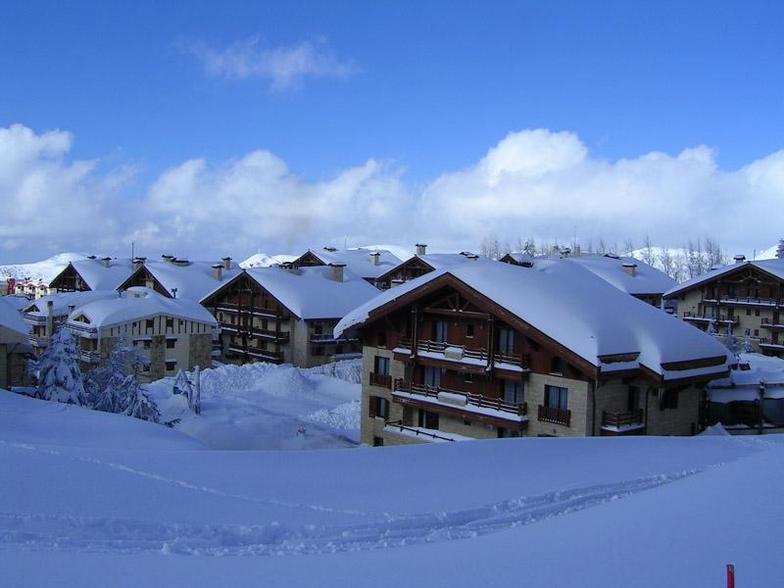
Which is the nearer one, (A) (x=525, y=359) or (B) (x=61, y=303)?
(A) (x=525, y=359)

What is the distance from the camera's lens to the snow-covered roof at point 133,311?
154 ft

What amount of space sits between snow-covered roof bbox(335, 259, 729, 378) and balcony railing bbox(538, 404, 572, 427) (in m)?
2.52

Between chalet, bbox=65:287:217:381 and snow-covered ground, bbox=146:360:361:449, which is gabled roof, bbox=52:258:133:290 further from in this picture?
snow-covered ground, bbox=146:360:361:449

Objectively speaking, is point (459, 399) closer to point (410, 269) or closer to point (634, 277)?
point (410, 269)

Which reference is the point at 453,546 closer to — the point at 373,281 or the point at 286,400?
the point at 286,400

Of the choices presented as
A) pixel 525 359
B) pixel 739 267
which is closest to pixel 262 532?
pixel 525 359

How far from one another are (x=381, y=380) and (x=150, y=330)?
2351 centimetres

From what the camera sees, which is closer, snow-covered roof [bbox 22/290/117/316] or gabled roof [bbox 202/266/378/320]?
snow-covered roof [bbox 22/290/117/316]

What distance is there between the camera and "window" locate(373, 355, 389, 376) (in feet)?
104

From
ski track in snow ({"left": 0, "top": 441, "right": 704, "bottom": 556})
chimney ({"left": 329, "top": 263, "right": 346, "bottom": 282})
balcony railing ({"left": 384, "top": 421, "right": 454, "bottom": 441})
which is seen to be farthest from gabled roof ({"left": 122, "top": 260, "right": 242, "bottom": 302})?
ski track in snow ({"left": 0, "top": 441, "right": 704, "bottom": 556})

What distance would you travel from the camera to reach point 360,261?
94.4 meters

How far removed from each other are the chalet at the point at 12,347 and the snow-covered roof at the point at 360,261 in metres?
50.3

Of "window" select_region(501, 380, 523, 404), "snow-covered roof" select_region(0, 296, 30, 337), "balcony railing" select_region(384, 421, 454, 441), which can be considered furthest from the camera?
"snow-covered roof" select_region(0, 296, 30, 337)

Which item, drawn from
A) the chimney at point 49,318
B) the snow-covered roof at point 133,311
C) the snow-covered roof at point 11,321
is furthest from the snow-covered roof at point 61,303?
the snow-covered roof at point 11,321
